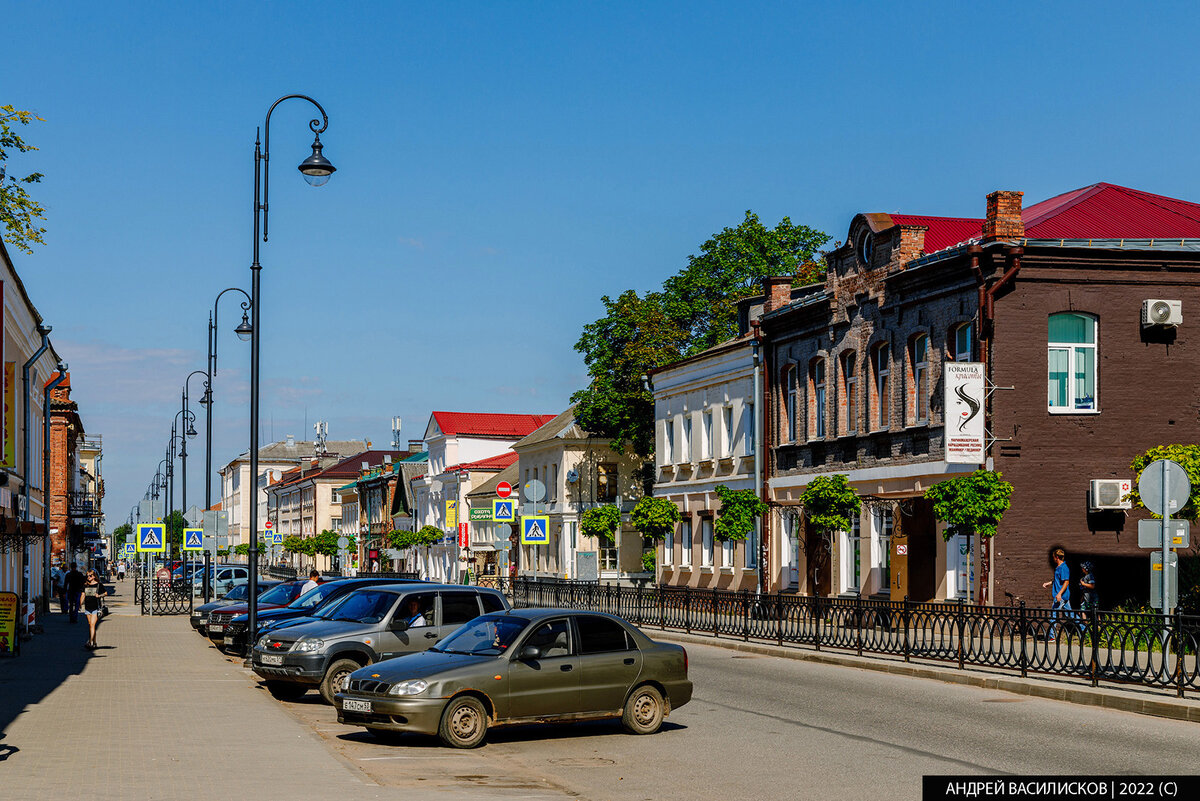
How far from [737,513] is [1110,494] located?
12.2m

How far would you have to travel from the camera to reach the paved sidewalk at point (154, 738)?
36.0 ft

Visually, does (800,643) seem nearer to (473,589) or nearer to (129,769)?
(473,589)

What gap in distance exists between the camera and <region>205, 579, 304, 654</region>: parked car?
29234 mm

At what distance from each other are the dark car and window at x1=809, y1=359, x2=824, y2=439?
50.4 ft

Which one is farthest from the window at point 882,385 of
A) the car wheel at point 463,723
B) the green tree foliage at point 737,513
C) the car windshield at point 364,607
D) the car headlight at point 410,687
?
the car headlight at point 410,687

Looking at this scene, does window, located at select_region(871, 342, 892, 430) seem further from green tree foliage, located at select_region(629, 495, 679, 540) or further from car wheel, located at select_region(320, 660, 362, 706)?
car wheel, located at select_region(320, 660, 362, 706)

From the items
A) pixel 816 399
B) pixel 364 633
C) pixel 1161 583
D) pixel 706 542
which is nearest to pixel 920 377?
pixel 816 399

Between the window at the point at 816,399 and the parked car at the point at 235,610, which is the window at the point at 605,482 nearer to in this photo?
the window at the point at 816,399

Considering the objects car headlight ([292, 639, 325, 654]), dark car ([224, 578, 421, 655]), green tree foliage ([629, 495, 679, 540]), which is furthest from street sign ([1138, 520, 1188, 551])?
green tree foliage ([629, 495, 679, 540])

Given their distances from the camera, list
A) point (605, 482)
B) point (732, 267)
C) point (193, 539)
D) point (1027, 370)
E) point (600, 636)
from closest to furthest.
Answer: point (600, 636) → point (1027, 370) → point (193, 539) → point (732, 267) → point (605, 482)

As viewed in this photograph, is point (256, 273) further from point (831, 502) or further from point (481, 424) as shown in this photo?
point (481, 424)

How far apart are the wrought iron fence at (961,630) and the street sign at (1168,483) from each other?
1515 mm

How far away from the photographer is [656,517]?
4600 cm

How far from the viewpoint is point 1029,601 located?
1117 inches
